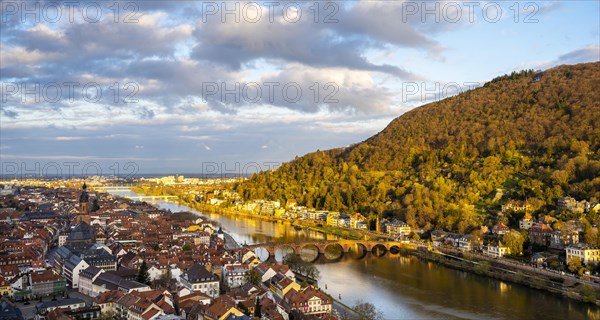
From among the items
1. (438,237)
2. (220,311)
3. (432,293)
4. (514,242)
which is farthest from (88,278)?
(438,237)

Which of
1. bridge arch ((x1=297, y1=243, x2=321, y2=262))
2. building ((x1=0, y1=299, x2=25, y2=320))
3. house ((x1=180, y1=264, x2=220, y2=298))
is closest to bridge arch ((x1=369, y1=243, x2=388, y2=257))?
bridge arch ((x1=297, y1=243, x2=321, y2=262))

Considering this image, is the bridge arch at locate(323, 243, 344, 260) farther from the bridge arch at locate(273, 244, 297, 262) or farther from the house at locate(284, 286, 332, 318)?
the house at locate(284, 286, 332, 318)

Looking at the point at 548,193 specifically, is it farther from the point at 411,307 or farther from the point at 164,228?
the point at 164,228

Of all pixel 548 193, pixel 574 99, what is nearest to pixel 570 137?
pixel 574 99

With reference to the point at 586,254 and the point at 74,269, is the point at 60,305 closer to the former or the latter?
the point at 74,269

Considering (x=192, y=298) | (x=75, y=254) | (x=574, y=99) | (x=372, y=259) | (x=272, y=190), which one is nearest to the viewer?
(x=192, y=298)

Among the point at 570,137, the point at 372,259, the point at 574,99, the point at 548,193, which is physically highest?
the point at 574,99
